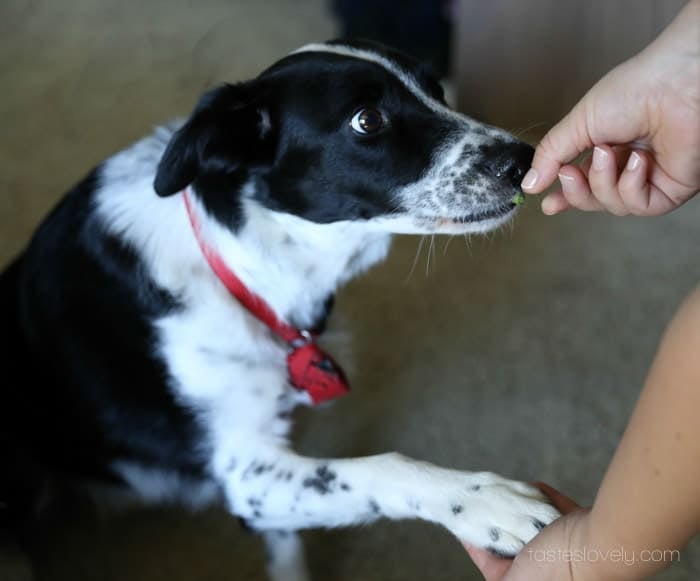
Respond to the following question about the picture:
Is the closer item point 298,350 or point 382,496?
point 382,496

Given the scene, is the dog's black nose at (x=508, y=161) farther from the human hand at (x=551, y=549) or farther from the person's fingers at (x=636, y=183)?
the human hand at (x=551, y=549)

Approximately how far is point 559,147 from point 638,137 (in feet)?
0.35

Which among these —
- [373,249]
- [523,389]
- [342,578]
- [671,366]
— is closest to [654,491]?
[671,366]

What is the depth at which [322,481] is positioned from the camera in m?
1.33

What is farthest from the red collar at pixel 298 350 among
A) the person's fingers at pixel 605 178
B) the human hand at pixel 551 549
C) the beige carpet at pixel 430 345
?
the person's fingers at pixel 605 178

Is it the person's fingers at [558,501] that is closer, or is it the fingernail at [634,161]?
the fingernail at [634,161]

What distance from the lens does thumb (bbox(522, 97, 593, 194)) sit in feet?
3.53

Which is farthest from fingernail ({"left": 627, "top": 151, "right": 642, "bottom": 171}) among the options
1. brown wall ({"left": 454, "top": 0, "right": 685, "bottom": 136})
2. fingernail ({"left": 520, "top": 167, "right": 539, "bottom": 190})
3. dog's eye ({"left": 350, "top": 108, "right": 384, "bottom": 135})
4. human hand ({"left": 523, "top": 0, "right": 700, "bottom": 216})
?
brown wall ({"left": 454, "top": 0, "right": 685, "bottom": 136})

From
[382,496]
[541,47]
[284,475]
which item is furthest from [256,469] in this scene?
[541,47]

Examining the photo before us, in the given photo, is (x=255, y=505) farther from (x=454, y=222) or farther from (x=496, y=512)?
(x=454, y=222)

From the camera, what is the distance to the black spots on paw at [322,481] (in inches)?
52.0

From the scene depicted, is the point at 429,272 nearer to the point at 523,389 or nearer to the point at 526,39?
the point at 523,389

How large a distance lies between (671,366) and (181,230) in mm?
908

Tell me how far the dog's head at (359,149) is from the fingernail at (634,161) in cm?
27
